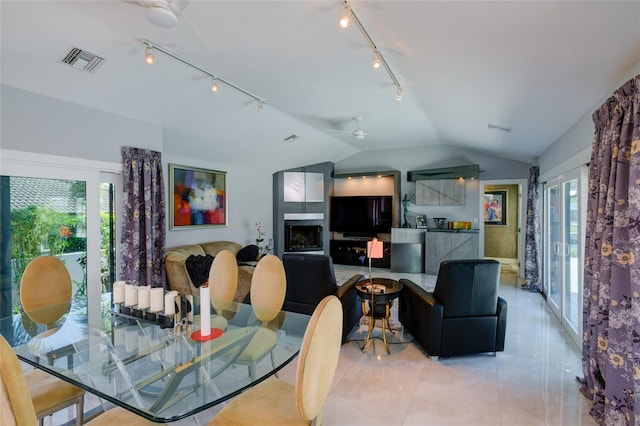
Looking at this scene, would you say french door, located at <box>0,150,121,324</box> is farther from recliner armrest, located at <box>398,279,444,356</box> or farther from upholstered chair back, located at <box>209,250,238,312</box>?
recliner armrest, located at <box>398,279,444,356</box>

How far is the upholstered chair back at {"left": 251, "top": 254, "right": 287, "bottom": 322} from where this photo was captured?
2.66 metres

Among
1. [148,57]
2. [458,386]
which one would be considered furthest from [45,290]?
[458,386]

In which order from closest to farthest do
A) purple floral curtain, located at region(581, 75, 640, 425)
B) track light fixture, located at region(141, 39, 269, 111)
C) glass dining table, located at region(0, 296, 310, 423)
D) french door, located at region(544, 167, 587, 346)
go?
glass dining table, located at region(0, 296, 310, 423) < purple floral curtain, located at region(581, 75, 640, 425) < track light fixture, located at region(141, 39, 269, 111) < french door, located at region(544, 167, 587, 346)

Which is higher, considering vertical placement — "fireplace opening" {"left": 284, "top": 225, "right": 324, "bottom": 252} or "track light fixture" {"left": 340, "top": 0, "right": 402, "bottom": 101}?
"track light fixture" {"left": 340, "top": 0, "right": 402, "bottom": 101}

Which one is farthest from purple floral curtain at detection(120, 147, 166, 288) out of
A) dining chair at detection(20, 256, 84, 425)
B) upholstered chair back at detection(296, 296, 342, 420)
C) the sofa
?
upholstered chair back at detection(296, 296, 342, 420)

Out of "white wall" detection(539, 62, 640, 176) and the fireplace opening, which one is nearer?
"white wall" detection(539, 62, 640, 176)

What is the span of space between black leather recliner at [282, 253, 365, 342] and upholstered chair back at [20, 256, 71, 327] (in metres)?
2.01

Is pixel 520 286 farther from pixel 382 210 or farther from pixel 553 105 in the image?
pixel 553 105

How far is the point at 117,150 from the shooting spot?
12.1 ft

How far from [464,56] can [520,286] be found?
520cm

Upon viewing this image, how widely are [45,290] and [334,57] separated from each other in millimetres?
3311

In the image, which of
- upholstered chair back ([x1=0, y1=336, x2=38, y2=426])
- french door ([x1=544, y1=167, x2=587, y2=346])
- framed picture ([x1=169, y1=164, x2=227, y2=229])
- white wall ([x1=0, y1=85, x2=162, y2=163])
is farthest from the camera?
framed picture ([x1=169, y1=164, x2=227, y2=229])

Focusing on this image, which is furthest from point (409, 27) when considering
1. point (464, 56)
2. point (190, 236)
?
point (190, 236)

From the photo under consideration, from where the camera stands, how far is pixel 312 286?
3.35 m
